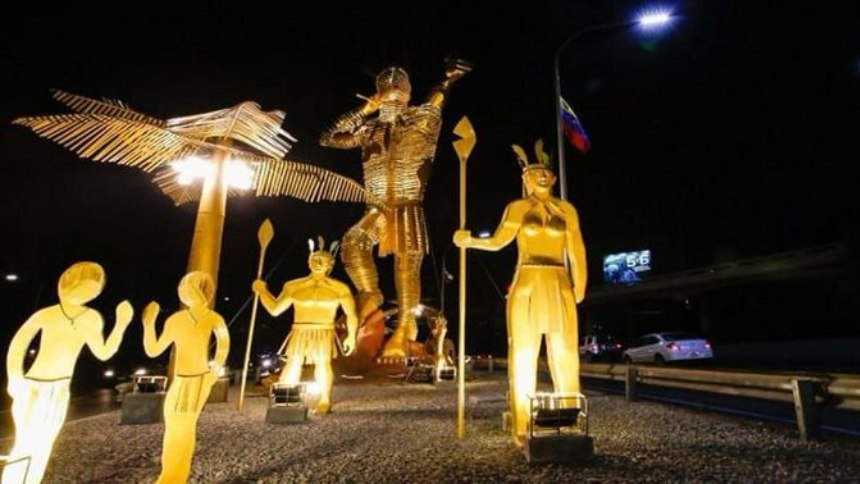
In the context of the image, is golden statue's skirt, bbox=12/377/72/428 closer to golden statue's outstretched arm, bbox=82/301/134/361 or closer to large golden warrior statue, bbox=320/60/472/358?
golden statue's outstretched arm, bbox=82/301/134/361

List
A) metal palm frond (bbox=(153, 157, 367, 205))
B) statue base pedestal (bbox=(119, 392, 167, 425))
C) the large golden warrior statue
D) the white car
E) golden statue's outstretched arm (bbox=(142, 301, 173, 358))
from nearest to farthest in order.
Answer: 1. golden statue's outstretched arm (bbox=(142, 301, 173, 358))
2. statue base pedestal (bbox=(119, 392, 167, 425))
3. metal palm frond (bbox=(153, 157, 367, 205))
4. the large golden warrior statue
5. the white car

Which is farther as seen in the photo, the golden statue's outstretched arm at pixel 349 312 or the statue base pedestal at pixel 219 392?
the statue base pedestal at pixel 219 392

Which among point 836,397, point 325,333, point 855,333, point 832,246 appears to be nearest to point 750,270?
point 832,246

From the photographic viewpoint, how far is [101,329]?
3.66 m

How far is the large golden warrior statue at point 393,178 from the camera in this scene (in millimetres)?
12867

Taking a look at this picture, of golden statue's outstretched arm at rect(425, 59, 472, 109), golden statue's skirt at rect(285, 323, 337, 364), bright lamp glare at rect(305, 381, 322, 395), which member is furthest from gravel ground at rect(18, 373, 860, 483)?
golden statue's outstretched arm at rect(425, 59, 472, 109)

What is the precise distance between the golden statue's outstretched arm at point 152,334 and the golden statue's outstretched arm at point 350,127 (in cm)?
1000

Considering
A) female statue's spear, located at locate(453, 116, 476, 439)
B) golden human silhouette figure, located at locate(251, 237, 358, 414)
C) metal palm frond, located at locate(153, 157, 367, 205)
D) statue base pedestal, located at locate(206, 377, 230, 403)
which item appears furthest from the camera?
statue base pedestal, located at locate(206, 377, 230, 403)

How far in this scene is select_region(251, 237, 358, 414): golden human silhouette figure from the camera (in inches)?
295

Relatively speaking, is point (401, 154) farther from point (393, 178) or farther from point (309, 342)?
point (309, 342)

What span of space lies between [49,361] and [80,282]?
1.82 feet

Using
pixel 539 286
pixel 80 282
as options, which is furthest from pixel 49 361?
pixel 539 286

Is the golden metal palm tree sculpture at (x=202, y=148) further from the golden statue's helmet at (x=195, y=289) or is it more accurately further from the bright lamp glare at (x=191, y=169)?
the golden statue's helmet at (x=195, y=289)

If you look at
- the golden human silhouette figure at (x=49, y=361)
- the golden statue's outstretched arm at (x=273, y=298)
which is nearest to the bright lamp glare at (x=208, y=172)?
the golden statue's outstretched arm at (x=273, y=298)
